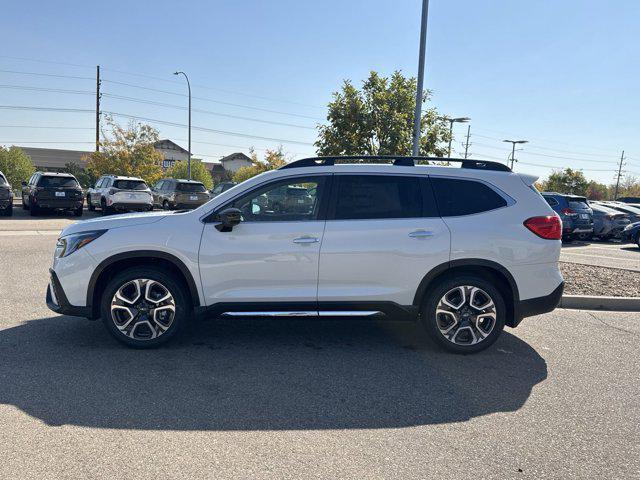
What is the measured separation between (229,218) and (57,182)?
17373 millimetres

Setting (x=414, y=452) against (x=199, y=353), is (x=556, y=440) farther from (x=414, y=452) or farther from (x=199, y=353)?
(x=199, y=353)

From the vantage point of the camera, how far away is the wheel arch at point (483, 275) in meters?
4.57

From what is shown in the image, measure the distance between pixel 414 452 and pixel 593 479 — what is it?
992mm

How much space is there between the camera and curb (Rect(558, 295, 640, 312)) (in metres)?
6.90

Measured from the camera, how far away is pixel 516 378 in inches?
166

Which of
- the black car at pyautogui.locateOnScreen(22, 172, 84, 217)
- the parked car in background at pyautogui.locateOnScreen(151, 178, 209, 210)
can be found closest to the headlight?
the black car at pyautogui.locateOnScreen(22, 172, 84, 217)

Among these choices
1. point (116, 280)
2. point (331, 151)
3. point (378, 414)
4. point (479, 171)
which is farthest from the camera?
point (331, 151)

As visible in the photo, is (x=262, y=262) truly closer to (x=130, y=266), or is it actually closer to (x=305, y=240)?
(x=305, y=240)

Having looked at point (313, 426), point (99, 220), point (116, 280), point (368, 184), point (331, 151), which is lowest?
point (313, 426)

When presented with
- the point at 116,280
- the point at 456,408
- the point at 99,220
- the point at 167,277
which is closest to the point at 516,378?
the point at 456,408

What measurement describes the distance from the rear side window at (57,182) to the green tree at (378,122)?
11.4m

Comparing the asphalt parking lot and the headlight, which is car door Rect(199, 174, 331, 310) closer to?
the asphalt parking lot

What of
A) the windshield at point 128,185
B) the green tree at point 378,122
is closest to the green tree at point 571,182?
the green tree at point 378,122

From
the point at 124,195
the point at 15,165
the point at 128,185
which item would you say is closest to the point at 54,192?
the point at 124,195
